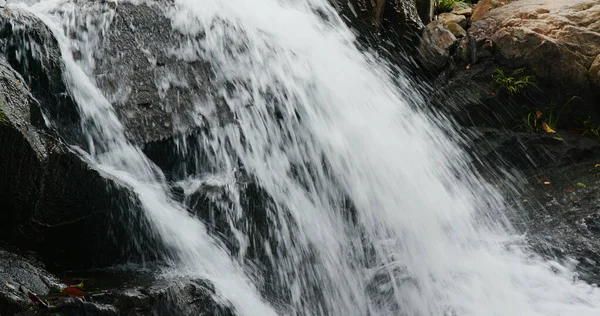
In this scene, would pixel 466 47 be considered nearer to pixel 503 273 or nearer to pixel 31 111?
pixel 503 273

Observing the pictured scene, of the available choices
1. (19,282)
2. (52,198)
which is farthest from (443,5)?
(19,282)

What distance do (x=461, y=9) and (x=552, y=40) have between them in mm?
1890

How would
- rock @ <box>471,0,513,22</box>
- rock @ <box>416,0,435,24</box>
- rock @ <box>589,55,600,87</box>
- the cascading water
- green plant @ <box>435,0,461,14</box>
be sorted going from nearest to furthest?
the cascading water, rock @ <box>589,55,600,87</box>, rock @ <box>471,0,513,22</box>, rock @ <box>416,0,435,24</box>, green plant @ <box>435,0,461,14</box>

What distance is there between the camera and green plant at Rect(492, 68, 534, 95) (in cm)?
622

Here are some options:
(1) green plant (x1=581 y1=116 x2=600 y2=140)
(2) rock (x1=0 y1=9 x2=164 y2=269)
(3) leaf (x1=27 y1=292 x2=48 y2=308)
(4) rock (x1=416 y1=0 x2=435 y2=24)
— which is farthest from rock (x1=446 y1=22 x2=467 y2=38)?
(3) leaf (x1=27 y1=292 x2=48 y2=308)

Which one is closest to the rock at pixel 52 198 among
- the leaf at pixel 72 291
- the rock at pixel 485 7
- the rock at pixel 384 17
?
the leaf at pixel 72 291

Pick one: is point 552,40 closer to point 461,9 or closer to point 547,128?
point 547,128

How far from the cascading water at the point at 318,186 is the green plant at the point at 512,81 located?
81cm

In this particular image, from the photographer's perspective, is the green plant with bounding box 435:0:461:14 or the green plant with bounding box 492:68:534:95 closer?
the green plant with bounding box 492:68:534:95

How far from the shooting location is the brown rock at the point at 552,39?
606 centimetres

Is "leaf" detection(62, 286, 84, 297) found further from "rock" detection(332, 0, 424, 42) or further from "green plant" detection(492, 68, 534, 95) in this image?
"green plant" detection(492, 68, 534, 95)

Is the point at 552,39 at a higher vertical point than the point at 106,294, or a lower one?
higher

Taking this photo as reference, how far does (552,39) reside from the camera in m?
6.15

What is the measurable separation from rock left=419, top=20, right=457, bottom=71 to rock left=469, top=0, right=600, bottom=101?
37 cm
